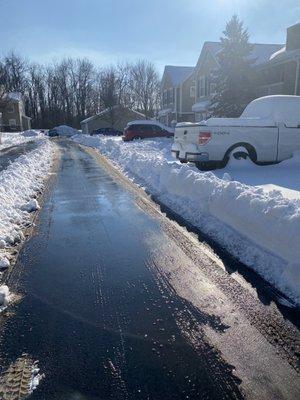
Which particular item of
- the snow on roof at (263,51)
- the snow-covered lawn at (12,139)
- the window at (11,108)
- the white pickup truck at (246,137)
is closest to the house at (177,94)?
the snow on roof at (263,51)

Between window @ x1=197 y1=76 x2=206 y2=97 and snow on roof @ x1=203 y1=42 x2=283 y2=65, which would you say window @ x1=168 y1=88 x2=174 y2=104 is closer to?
window @ x1=197 y1=76 x2=206 y2=97

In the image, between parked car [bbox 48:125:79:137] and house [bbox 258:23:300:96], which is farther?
parked car [bbox 48:125:79:137]

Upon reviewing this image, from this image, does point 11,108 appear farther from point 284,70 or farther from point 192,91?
point 284,70

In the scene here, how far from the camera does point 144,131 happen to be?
109 ft

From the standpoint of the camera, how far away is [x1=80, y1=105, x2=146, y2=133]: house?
65500mm

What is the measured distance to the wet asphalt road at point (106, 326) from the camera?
2760mm

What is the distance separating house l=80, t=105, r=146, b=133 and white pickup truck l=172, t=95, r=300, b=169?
54998 millimetres

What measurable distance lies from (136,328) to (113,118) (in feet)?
211

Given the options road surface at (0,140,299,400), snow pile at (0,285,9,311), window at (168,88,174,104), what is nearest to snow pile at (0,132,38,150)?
window at (168,88,174,104)

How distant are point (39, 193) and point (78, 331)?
762 centimetres

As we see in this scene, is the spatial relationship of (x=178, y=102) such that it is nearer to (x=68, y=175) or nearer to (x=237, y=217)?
(x=68, y=175)

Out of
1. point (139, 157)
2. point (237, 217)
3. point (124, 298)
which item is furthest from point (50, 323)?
point (139, 157)

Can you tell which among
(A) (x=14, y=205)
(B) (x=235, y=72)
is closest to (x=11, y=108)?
(B) (x=235, y=72)

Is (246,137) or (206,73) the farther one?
(206,73)
